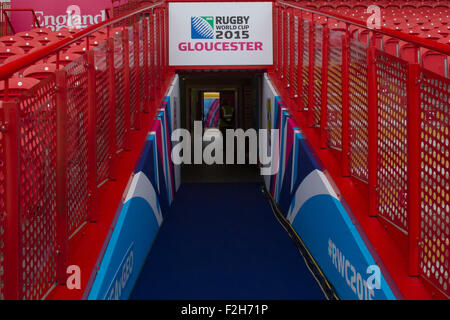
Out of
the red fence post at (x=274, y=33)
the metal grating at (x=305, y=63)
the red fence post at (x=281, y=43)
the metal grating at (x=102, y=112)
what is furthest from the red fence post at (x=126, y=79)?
the red fence post at (x=274, y=33)

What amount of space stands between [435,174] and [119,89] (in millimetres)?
2197

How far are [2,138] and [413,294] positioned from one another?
5.63 ft

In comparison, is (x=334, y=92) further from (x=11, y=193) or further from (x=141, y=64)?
(x=11, y=193)

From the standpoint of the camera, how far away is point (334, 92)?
10.6 ft

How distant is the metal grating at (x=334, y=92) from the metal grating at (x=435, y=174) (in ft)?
3.85

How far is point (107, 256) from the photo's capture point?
2.30 m

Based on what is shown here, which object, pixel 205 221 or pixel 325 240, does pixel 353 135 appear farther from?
pixel 205 221

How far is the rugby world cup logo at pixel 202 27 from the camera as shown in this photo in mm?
6133

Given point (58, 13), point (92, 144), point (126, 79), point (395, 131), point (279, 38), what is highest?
point (58, 13)

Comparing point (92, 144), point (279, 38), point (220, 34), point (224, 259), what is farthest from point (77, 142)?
point (220, 34)

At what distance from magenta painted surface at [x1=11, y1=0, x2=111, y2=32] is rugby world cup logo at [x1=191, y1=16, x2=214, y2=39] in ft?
11.6

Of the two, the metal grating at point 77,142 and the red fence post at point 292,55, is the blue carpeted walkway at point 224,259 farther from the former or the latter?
the red fence post at point 292,55

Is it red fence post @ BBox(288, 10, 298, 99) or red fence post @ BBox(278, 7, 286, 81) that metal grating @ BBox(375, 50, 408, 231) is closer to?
red fence post @ BBox(288, 10, 298, 99)

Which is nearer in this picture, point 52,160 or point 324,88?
point 52,160
